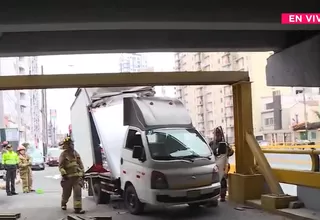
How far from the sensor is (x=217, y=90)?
3287 inches

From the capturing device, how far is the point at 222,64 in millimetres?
83438

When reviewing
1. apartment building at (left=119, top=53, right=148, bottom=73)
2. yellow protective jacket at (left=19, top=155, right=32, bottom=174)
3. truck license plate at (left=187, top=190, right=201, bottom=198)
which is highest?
apartment building at (left=119, top=53, right=148, bottom=73)

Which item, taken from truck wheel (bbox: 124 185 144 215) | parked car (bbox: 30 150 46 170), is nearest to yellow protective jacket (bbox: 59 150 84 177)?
truck wheel (bbox: 124 185 144 215)

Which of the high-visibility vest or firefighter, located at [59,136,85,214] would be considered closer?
firefighter, located at [59,136,85,214]

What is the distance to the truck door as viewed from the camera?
987 cm

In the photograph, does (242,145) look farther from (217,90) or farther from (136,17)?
(217,90)

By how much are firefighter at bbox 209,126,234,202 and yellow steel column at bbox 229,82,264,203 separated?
20 cm

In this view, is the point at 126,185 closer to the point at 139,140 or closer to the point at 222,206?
the point at 139,140

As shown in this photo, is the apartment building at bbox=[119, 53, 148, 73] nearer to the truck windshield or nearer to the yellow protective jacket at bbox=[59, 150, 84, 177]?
the yellow protective jacket at bbox=[59, 150, 84, 177]

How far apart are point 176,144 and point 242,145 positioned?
237cm

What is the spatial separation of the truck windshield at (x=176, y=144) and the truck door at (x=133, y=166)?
0.31 m

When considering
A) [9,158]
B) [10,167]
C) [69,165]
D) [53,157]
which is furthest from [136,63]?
[69,165]

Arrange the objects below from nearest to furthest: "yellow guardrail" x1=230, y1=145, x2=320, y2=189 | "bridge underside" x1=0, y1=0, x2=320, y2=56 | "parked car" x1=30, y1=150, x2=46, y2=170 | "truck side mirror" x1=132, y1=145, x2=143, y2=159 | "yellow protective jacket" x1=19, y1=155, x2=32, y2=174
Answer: "bridge underside" x1=0, y1=0, x2=320, y2=56, "yellow guardrail" x1=230, y1=145, x2=320, y2=189, "truck side mirror" x1=132, y1=145, x2=143, y2=159, "yellow protective jacket" x1=19, y1=155, x2=32, y2=174, "parked car" x1=30, y1=150, x2=46, y2=170

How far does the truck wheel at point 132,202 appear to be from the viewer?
33.2ft
